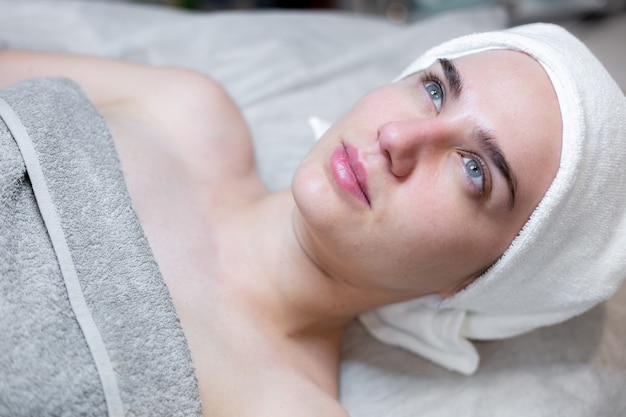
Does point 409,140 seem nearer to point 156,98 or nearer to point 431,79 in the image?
point 431,79

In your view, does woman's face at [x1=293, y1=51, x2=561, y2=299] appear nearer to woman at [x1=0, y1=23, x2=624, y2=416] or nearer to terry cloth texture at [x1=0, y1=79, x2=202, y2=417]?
woman at [x1=0, y1=23, x2=624, y2=416]

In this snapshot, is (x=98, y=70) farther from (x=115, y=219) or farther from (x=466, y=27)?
(x=466, y=27)

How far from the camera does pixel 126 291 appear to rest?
3.12 ft

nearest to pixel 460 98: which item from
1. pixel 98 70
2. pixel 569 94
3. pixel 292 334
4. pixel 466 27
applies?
pixel 569 94

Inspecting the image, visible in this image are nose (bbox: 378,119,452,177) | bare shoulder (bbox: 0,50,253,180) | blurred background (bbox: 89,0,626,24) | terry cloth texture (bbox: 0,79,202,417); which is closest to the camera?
terry cloth texture (bbox: 0,79,202,417)

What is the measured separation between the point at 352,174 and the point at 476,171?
0.62 feet

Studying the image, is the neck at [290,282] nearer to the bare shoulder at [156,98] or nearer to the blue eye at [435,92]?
the bare shoulder at [156,98]

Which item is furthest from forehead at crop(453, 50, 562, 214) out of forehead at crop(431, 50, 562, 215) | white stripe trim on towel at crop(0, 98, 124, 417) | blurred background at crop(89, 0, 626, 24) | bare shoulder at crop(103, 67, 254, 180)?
blurred background at crop(89, 0, 626, 24)

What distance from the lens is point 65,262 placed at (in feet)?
3.01

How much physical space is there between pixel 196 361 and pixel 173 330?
7 centimetres

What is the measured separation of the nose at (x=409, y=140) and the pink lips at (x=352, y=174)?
5 centimetres

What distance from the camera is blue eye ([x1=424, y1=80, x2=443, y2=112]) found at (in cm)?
108

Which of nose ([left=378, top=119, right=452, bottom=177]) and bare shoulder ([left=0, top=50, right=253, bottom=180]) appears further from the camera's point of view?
bare shoulder ([left=0, top=50, right=253, bottom=180])

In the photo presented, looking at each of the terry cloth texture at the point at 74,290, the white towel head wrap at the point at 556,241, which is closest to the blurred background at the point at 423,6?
the white towel head wrap at the point at 556,241
